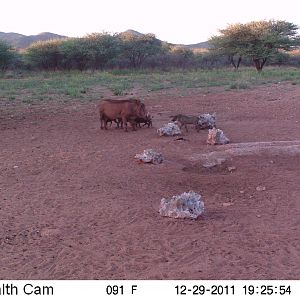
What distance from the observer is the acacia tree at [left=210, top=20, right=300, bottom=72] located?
39.0 m

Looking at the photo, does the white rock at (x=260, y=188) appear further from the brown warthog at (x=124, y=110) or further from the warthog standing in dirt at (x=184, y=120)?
the brown warthog at (x=124, y=110)

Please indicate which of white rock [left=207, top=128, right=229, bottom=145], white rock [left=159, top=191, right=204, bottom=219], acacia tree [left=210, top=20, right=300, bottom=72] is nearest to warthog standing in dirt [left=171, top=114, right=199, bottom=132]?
white rock [left=207, top=128, right=229, bottom=145]

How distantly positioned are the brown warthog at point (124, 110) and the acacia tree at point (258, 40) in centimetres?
2769

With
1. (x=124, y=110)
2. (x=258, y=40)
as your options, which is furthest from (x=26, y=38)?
(x=124, y=110)

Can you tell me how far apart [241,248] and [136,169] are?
3.56 m

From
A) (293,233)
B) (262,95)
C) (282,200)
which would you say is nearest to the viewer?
(293,233)

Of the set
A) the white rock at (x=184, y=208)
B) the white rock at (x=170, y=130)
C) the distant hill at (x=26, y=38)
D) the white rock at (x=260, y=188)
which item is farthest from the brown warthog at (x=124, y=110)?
the distant hill at (x=26, y=38)

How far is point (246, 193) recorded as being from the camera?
7172mm

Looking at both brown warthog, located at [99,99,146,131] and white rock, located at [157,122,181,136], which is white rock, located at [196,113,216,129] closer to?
white rock, located at [157,122,181,136]

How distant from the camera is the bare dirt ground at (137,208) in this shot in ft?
15.8

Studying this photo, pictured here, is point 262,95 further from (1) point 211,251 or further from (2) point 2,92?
(1) point 211,251

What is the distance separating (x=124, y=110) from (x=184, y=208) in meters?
6.44

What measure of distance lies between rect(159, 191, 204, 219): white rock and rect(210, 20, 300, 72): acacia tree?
3357 centimetres

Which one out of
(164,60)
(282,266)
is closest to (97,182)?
(282,266)
